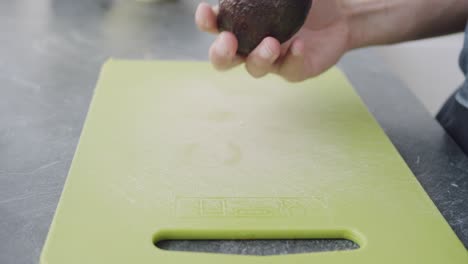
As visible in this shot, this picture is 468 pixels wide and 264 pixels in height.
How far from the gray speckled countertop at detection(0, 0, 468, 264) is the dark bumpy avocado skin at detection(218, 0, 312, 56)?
0.28 m

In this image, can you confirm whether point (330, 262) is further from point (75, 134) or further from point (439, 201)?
point (75, 134)

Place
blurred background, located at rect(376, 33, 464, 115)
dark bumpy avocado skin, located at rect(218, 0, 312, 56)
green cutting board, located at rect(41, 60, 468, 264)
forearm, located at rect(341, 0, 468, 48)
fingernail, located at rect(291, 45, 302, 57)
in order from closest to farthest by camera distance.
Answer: green cutting board, located at rect(41, 60, 468, 264) → dark bumpy avocado skin, located at rect(218, 0, 312, 56) → fingernail, located at rect(291, 45, 302, 57) → forearm, located at rect(341, 0, 468, 48) → blurred background, located at rect(376, 33, 464, 115)

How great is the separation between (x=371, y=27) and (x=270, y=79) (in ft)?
0.69

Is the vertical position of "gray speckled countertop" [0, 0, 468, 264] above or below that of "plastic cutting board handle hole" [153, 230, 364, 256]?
below

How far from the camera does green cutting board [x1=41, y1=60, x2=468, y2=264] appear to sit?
0.68m

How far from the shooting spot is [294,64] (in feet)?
3.12

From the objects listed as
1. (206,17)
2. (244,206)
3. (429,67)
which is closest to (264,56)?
(206,17)

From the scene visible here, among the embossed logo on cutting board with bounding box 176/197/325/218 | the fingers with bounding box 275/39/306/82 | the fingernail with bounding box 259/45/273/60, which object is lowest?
the embossed logo on cutting board with bounding box 176/197/325/218

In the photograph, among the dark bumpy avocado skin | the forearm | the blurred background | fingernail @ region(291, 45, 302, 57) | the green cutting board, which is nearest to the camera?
the green cutting board

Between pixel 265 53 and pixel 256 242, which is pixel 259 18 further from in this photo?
pixel 256 242

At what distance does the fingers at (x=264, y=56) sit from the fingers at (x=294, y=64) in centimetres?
6

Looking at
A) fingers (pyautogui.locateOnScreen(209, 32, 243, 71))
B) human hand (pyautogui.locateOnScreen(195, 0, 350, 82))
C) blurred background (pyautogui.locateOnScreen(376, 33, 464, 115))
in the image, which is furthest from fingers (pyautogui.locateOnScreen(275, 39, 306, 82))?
blurred background (pyautogui.locateOnScreen(376, 33, 464, 115))

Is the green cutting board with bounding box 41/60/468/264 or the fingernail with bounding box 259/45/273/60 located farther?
the fingernail with bounding box 259/45/273/60

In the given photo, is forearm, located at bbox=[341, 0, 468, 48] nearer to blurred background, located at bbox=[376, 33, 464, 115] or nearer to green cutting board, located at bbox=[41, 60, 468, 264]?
green cutting board, located at bbox=[41, 60, 468, 264]
